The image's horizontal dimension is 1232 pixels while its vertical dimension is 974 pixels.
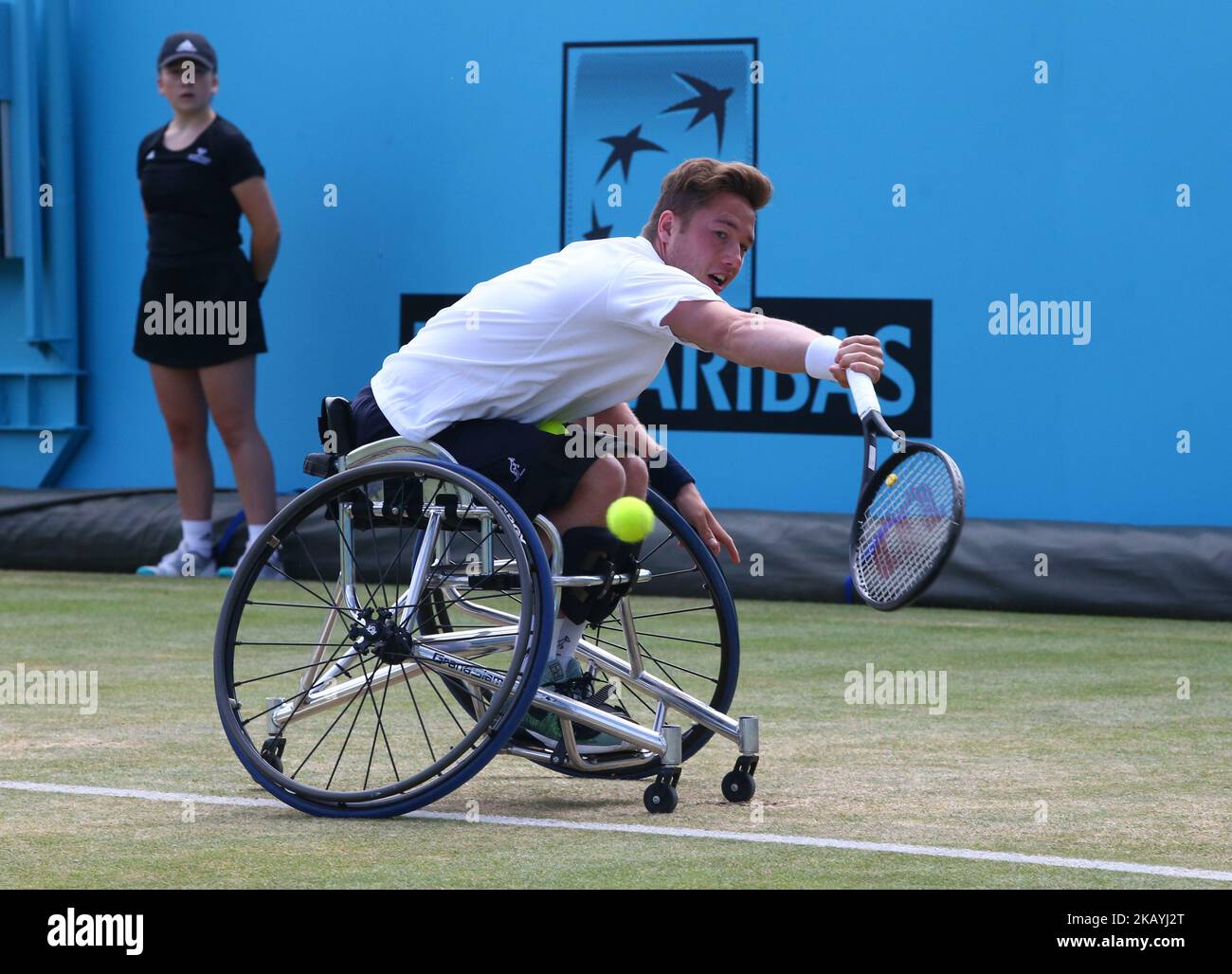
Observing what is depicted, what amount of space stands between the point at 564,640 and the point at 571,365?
491 mm

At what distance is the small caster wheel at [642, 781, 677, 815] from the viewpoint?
11.3 feet

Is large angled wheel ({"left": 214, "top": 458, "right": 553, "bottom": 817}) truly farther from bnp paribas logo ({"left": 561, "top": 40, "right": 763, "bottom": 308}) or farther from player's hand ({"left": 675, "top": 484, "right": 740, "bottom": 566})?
bnp paribas logo ({"left": 561, "top": 40, "right": 763, "bottom": 308})

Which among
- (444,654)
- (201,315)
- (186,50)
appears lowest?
(444,654)

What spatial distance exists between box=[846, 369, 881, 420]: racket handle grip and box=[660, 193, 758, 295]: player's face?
0.59 meters

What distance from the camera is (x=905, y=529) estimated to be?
3.14m

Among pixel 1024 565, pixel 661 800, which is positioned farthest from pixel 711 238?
pixel 1024 565

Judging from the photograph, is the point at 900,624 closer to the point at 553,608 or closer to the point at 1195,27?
the point at 1195,27

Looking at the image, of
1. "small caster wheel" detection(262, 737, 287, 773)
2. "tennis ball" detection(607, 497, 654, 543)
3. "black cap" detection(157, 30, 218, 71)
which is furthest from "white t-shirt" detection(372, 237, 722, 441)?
"black cap" detection(157, 30, 218, 71)

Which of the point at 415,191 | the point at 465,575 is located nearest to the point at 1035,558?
the point at 415,191

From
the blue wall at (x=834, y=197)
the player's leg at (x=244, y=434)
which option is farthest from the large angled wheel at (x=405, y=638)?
the blue wall at (x=834, y=197)

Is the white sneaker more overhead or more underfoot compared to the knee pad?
more underfoot

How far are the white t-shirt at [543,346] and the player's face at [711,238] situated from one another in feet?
0.24

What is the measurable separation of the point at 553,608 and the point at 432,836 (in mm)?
421

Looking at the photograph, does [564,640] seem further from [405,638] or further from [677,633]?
[677,633]
